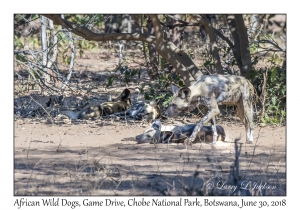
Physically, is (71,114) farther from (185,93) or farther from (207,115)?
(207,115)

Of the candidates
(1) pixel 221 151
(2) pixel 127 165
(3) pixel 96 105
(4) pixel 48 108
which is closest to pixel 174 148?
(1) pixel 221 151

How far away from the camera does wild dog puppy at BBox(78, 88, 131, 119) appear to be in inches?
455

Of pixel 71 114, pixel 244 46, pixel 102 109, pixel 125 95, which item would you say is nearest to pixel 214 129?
pixel 244 46

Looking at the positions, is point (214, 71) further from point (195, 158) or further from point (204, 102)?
point (195, 158)

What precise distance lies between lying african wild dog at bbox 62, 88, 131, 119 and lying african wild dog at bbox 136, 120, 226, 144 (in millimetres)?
2494

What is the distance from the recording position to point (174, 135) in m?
9.19

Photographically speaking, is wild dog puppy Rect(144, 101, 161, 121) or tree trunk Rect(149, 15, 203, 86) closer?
tree trunk Rect(149, 15, 203, 86)

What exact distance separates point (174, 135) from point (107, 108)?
9.57ft

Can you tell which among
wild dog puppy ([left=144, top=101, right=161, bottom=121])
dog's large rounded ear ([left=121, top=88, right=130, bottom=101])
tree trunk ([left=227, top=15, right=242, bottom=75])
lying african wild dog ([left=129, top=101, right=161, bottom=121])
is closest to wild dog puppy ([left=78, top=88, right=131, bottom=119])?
dog's large rounded ear ([left=121, top=88, right=130, bottom=101])

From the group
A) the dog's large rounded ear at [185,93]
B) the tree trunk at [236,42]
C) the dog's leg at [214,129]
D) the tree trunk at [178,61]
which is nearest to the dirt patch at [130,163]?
the dog's leg at [214,129]

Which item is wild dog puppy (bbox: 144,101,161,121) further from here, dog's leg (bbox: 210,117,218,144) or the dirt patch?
dog's leg (bbox: 210,117,218,144)

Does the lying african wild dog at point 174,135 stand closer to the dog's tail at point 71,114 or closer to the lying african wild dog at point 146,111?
the lying african wild dog at point 146,111

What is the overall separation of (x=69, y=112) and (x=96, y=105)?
530 mm

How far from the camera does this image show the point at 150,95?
12.1m
